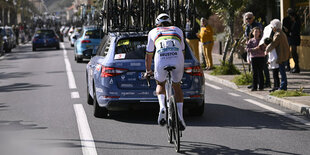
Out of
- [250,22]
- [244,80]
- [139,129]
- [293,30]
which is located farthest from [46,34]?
[139,129]

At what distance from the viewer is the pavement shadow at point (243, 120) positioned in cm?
969

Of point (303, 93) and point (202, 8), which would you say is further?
point (202, 8)

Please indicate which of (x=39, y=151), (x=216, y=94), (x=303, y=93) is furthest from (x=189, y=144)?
(x=216, y=94)

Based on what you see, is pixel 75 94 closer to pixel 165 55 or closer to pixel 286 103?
pixel 286 103

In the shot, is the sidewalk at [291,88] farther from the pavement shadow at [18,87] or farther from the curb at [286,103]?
the pavement shadow at [18,87]

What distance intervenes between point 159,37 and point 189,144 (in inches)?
56.5

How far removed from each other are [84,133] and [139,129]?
2.78 feet

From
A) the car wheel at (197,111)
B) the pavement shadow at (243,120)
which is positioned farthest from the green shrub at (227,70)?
the car wheel at (197,111)

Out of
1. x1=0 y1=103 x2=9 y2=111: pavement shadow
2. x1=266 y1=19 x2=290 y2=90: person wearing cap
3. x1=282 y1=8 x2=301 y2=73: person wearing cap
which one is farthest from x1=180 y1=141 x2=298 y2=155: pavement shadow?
x1=282 y1=8 x2=301 y2=73: person wearing cap

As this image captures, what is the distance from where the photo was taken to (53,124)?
10.2m

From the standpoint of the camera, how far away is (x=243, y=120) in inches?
407

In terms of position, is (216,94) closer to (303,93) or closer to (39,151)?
(303,93)

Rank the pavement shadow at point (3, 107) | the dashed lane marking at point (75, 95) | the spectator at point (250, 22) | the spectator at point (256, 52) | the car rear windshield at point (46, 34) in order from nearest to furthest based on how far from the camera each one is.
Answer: the pavement shadow at point (3, 107) → the spectator at point (256, 52) → the dashed lane marking at point (75, 95) → the spectator at point (250, 22) → the car rear windshield at point (46, 34)

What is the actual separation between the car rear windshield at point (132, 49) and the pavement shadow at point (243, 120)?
109cm
